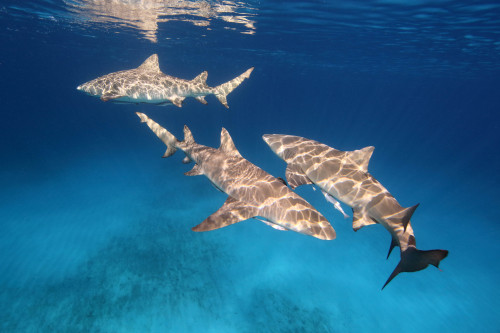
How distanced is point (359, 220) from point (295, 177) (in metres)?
2.13

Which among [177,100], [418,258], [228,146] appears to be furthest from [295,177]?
[177,100]

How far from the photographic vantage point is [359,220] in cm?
569

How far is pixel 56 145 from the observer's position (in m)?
32.9

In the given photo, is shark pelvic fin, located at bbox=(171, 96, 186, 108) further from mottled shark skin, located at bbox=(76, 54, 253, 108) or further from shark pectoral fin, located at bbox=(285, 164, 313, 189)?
shark pectoral fin, located at bbox=(285, 164, 313, 189)

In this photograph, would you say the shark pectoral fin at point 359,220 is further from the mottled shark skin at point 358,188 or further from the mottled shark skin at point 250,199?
the mottled shark skin at point 250,199

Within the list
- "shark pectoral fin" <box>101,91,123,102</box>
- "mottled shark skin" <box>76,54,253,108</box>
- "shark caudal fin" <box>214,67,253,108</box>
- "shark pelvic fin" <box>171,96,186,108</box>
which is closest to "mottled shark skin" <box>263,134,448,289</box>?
"shark caudal fin" <box>214,67,253,108</box>

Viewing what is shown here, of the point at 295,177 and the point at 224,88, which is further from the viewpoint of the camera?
the point at 224,88

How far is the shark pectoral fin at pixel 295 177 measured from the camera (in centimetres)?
670

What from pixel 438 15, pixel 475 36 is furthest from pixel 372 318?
pixel 475 36

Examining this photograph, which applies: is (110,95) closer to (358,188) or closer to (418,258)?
(358,188)

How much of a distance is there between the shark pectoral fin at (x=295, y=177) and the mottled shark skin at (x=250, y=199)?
586 mm

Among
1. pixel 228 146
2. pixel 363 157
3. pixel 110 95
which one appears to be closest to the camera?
pixel 363 157

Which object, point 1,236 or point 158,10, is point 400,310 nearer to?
point 1,236

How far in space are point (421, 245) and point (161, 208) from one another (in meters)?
18.7
